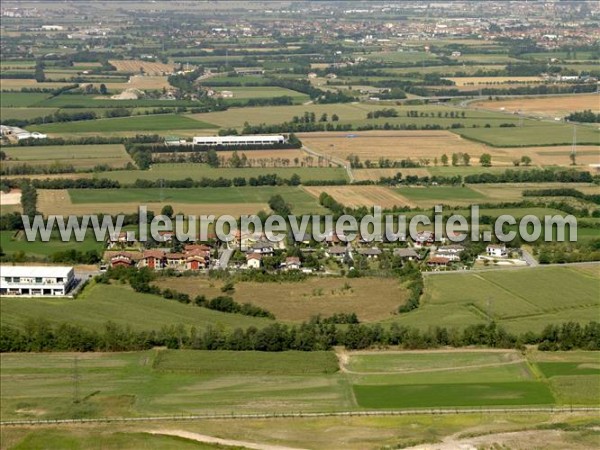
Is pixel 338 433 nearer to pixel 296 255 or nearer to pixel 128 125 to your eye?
pixel 296 255

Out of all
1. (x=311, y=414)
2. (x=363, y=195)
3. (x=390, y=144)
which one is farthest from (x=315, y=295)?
(x=390, y=144)

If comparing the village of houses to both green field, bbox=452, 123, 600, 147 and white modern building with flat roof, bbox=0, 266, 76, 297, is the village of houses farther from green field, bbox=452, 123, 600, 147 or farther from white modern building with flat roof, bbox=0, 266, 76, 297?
green field, bbox=452, 123, 600, 147

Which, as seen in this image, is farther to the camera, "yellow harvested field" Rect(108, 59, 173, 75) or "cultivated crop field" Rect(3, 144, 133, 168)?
"yellow harvested field" Rect(108, 59, 173, 75)

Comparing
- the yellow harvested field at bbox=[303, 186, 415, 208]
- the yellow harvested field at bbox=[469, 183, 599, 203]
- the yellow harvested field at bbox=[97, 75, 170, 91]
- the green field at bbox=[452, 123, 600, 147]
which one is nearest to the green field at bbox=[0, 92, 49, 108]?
the yellow harvested field at bbox=[97, 75, 170, 91]

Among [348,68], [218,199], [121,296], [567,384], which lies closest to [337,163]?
[218,199]

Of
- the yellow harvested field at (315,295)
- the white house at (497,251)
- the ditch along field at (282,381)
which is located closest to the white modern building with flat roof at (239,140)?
the white house at (497,251)

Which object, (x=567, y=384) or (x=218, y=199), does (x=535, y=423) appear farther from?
(x=218, y=199)

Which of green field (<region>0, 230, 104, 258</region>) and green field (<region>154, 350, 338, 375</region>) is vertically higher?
green field (<region>0, 230, 104, 258</region>)
